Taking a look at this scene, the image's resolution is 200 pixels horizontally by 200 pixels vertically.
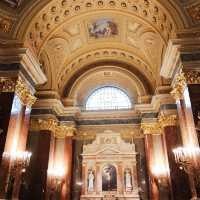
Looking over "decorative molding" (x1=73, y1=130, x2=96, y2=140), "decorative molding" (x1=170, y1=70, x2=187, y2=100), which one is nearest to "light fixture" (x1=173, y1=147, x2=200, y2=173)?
"decorative molding" (x1=170, y1=70, x2=187, y2=100)

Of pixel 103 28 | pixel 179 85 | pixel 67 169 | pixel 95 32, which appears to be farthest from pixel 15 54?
pixel 67 169

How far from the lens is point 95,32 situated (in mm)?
16906

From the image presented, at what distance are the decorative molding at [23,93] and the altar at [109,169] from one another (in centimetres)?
663

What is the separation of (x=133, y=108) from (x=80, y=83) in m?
4.36

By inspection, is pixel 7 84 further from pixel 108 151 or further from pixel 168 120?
pixel 168 120

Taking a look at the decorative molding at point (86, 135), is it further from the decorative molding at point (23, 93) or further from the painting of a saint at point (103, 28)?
the painting of a saint at point (103, 28)

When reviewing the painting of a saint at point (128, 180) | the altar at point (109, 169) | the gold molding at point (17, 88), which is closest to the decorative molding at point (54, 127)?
the altar at point (109, 169)

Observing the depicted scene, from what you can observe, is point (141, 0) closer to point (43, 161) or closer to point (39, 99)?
point (39, 99)

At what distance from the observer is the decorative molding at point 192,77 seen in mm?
10453

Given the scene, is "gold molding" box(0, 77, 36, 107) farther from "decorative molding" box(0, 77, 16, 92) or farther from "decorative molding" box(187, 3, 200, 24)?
"decorative molding" box(187, 3, 200, 24)

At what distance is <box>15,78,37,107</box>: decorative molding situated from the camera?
1122cm

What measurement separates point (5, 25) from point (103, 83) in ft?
33.5

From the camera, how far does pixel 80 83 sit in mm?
19156

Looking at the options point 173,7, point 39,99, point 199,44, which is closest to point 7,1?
point 39,99
